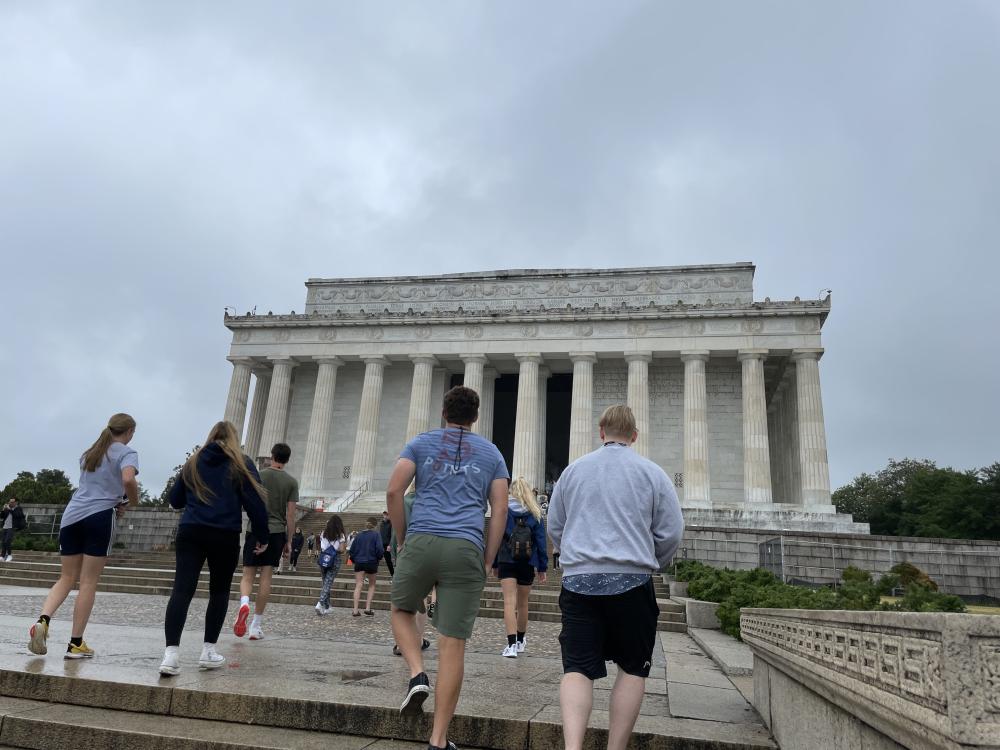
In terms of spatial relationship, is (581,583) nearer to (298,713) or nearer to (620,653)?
(620,653)

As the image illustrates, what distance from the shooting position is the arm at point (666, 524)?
4.34m

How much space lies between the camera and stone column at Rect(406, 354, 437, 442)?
39.7 metres

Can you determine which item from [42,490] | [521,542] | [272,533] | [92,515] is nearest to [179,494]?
[92,515]

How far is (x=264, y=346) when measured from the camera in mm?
42562

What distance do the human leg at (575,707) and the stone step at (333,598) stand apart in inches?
345

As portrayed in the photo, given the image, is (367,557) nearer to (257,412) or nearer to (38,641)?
(38,641)

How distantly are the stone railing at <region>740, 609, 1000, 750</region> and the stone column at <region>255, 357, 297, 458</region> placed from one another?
39.5 metres

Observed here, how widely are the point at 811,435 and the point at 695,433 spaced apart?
5519 millimetres

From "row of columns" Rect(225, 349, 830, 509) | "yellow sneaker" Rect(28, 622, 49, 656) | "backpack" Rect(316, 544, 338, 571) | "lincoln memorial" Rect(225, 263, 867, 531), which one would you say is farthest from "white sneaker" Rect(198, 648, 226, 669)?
"row of columns" Rect(225, 349, 830, 509)

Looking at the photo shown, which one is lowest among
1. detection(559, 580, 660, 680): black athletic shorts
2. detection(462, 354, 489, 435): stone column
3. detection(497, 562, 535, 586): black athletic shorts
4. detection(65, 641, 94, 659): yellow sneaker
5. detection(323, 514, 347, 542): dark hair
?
detection(65, 641, 94, 659): yellow sneaker

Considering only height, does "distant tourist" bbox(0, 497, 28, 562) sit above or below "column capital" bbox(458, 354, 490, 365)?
below

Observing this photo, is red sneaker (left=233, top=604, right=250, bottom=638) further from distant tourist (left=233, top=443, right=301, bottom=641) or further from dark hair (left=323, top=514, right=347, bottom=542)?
dark hair (left=323, top=514, right=347, bottom=542)

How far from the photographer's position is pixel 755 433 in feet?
118

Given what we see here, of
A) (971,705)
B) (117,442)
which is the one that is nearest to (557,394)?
(117,442)
